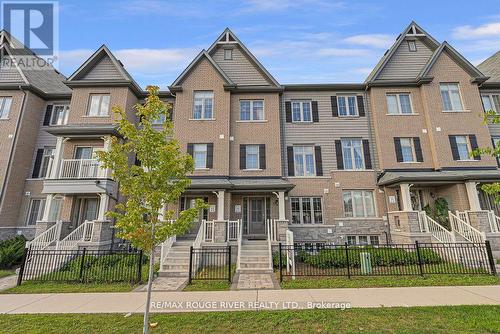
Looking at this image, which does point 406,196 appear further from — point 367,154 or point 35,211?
point 35,211

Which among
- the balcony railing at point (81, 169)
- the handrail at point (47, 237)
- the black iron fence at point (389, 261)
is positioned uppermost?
the balcony railing at point (81, 169)

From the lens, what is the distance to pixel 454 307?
6.16 meters

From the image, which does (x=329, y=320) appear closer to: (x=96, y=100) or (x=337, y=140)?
(x=337, y=140)

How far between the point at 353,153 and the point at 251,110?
7.63 metres

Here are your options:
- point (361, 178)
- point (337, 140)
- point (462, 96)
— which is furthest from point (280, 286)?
point (462, 96)

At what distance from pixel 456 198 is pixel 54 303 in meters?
19.4

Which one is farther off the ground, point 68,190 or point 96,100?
point 96,100

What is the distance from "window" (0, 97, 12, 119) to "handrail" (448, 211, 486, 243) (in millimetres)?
28528

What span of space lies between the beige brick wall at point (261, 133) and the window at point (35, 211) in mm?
12947

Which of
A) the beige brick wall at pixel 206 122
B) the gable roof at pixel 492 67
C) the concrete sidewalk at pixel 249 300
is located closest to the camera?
the concrete sidewalk at pixel 249 300

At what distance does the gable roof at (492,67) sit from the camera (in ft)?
60.3

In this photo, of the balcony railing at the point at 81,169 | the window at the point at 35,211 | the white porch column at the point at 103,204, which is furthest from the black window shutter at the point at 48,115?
the white porch column at the point at 103,204

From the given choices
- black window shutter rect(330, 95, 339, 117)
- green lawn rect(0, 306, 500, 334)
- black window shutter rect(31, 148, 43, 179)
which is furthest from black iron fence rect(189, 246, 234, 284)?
black window shutter rect(31, 148, 43, 179)

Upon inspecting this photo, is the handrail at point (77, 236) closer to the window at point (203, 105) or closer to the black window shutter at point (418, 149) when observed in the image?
the window at point (203, 105)
